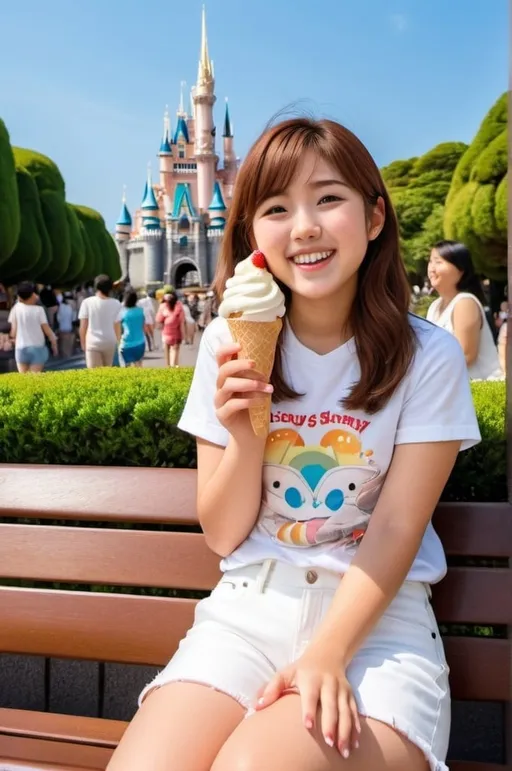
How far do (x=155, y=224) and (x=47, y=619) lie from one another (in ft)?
237

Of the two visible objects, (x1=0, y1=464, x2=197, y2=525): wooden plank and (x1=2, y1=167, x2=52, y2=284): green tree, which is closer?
(x1=0, y1=464, x2=197, y2=525): wooden plank

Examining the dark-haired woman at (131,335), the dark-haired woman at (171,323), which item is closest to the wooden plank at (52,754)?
the dark-haired woman at (131,335)

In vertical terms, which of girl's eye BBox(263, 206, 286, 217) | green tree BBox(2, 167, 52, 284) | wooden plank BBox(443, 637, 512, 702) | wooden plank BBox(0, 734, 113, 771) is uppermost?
green tree BBox(2, 167, 52, 284)

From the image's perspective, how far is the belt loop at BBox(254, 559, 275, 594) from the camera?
179 cm

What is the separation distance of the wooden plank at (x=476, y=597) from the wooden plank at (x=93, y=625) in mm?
669

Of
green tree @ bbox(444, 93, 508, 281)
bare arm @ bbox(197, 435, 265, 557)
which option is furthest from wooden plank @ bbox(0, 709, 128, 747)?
green tree @ bbox(444, 93, 508, 281)

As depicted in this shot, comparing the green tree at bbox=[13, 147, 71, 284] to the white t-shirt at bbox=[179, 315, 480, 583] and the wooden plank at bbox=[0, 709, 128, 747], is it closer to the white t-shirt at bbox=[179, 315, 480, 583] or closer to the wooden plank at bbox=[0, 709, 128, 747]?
the wooden plank at bbox=[0, 709, 128, 747]

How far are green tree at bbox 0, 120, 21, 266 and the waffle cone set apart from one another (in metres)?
19.3

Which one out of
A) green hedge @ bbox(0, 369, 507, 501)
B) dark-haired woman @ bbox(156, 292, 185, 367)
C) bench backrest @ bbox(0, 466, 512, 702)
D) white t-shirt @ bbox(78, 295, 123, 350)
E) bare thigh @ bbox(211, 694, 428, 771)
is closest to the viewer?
bare thigh @ bbox(211, 694, 428, 771)

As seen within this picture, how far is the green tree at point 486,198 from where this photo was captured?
19984 millimetres

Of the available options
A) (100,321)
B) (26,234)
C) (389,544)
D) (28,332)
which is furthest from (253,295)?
(26,234)

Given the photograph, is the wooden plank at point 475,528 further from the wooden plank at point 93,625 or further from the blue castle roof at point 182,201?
the blue castle roof at point 182,201

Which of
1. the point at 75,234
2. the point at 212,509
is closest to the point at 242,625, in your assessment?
the point at 212,509

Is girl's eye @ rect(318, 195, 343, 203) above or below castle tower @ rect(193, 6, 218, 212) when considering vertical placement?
below
